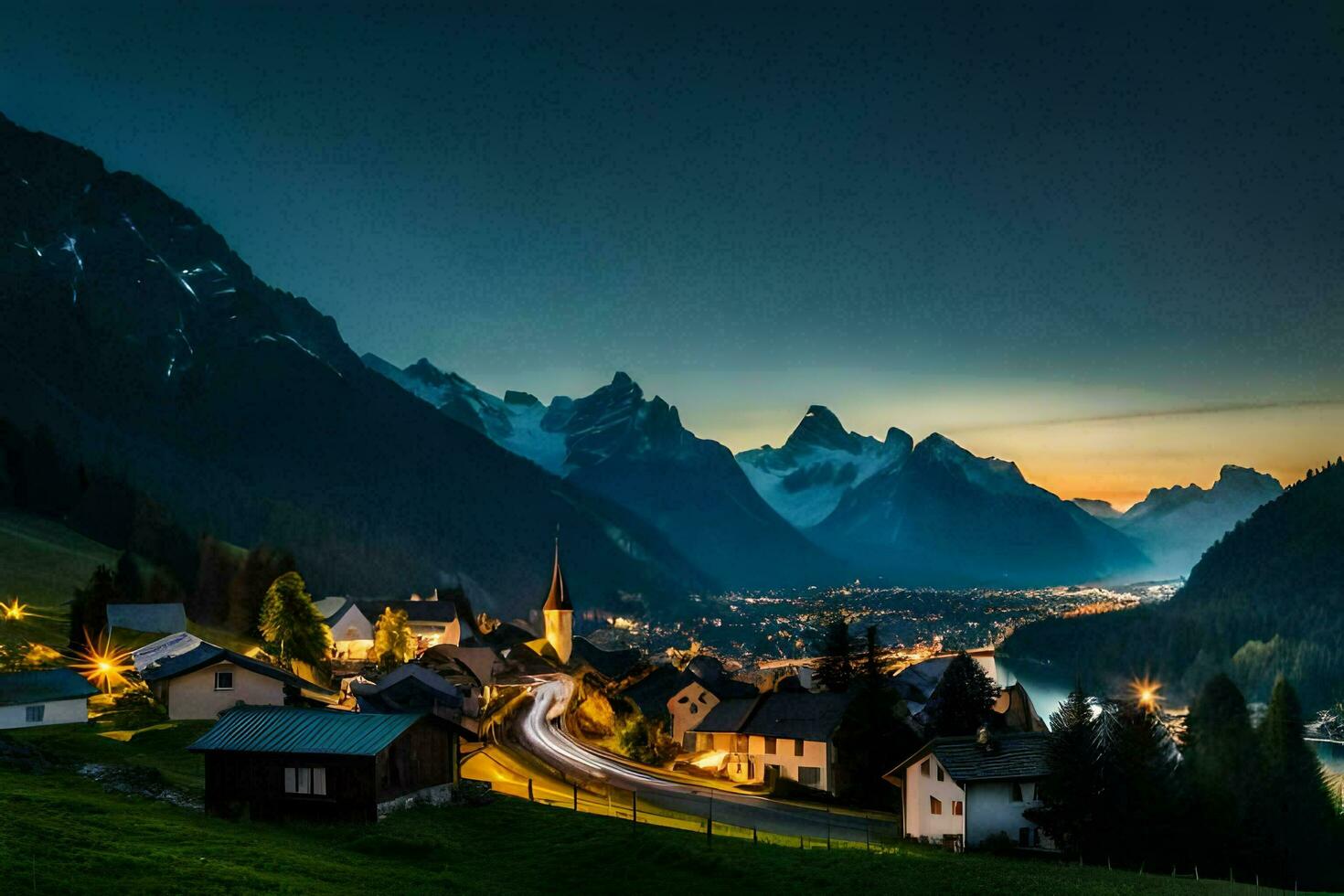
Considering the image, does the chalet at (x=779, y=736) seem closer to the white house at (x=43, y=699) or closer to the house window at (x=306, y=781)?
the house window at (x=306, y=781)

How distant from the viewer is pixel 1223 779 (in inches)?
3243

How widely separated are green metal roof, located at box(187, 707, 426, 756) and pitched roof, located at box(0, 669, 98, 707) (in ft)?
85.4

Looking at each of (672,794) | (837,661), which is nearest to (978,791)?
(672,794)

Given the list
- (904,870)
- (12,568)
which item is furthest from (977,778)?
(12,568)

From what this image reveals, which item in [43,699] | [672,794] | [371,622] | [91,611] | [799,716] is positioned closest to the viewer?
[43,699]

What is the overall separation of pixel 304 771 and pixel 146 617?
250 ft

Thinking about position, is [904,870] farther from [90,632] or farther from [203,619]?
[203,619]

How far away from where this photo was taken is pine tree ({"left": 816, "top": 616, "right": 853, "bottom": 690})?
354ft

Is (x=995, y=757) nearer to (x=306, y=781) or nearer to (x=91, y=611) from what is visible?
(x=306, y=781)

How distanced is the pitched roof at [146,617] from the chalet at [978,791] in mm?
81324

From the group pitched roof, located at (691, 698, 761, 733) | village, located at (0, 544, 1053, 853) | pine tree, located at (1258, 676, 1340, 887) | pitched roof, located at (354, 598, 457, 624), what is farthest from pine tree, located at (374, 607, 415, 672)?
pine tree, located at (1258, 676, 1340, 887)

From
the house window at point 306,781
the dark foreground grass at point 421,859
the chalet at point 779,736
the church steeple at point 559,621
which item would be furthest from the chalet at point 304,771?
the church steeple at point 559,621

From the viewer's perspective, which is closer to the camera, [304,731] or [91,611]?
[304,731]

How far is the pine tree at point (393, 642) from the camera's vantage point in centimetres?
12950
